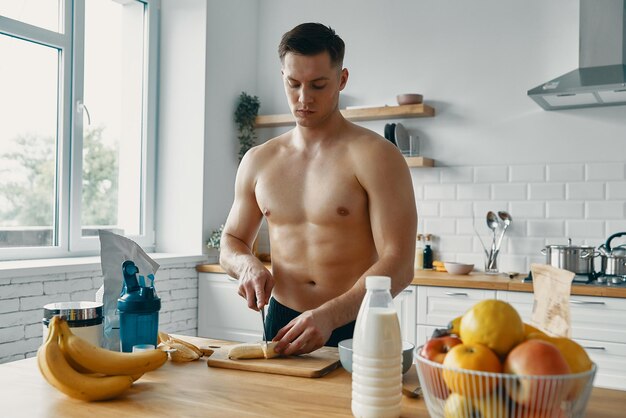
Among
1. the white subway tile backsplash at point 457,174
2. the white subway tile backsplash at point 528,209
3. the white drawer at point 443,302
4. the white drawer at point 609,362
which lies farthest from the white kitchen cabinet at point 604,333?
the white subway tile backsplash at point 457,174

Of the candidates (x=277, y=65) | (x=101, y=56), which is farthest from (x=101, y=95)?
(x=277, y=65)

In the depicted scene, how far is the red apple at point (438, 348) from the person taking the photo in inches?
38.6

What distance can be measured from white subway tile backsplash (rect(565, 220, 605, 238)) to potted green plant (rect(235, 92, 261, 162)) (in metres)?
2.21

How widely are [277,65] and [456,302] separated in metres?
2.26

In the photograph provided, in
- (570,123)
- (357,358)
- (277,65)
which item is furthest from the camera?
(277,65)

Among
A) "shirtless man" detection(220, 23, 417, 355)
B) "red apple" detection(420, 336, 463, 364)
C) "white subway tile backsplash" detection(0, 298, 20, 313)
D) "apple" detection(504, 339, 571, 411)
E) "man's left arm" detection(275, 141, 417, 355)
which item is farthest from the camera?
"white subway tile backsplash" detection(0, 298, 20, 313)

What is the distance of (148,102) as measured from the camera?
13.6 ft

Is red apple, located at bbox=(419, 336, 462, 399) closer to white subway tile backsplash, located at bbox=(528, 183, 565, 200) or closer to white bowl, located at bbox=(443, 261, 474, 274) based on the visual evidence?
white bowl, located at bbox=(443, 261, 474, 274)

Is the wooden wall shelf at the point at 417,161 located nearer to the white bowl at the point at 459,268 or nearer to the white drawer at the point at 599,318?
the white bowl at the point at 459,268

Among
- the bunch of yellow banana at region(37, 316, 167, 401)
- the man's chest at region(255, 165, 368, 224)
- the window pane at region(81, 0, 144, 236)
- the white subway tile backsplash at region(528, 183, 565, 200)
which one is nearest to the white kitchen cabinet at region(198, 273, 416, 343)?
the window pane at region(81, 0, 144, 236)

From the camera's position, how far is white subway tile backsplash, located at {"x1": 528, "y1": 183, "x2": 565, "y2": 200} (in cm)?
374

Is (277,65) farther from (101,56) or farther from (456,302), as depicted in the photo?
(456,302)

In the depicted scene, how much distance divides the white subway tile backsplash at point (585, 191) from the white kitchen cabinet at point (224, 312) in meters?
2.04

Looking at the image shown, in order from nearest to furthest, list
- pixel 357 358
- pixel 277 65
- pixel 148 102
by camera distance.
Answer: pixel 357 358
pixel 148 102
pixel 277 65
